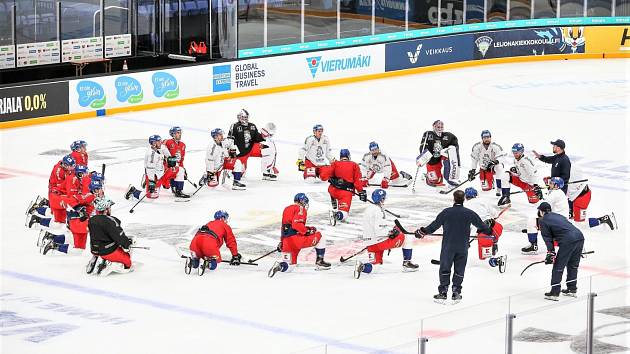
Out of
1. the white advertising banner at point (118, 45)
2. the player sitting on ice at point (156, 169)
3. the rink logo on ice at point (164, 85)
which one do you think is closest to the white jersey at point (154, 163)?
the player sitting on ice at point (156, 169)

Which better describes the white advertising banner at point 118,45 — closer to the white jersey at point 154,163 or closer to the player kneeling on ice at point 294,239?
the white jersey at point 154,163

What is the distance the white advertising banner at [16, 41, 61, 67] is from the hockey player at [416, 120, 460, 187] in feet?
34.6

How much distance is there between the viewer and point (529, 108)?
27.9 m

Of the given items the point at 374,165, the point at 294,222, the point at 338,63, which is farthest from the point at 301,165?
the point at 338,63

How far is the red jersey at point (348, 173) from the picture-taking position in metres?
18.1

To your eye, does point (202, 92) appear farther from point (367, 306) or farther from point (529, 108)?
point (367, 306)

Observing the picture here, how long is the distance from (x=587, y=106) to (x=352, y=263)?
545 inches

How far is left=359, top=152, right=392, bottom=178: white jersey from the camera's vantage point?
65.1 feet

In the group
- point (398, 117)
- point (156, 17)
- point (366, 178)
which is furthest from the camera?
point (156, 17)

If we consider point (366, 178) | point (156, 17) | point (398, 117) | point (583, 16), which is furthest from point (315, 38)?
point (366, 178)

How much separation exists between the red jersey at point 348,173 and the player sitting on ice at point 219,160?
223 centimetres

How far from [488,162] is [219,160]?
3941 millimetres

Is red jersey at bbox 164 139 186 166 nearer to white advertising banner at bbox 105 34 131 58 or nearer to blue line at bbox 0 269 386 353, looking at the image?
blue line at bbox 0 269 386 353

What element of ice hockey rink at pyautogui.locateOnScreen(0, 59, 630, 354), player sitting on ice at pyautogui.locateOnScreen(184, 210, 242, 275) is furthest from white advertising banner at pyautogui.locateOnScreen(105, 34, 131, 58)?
player sitting on ice at pyautogui.locateOnScreen(184, 210, 242, 275)
